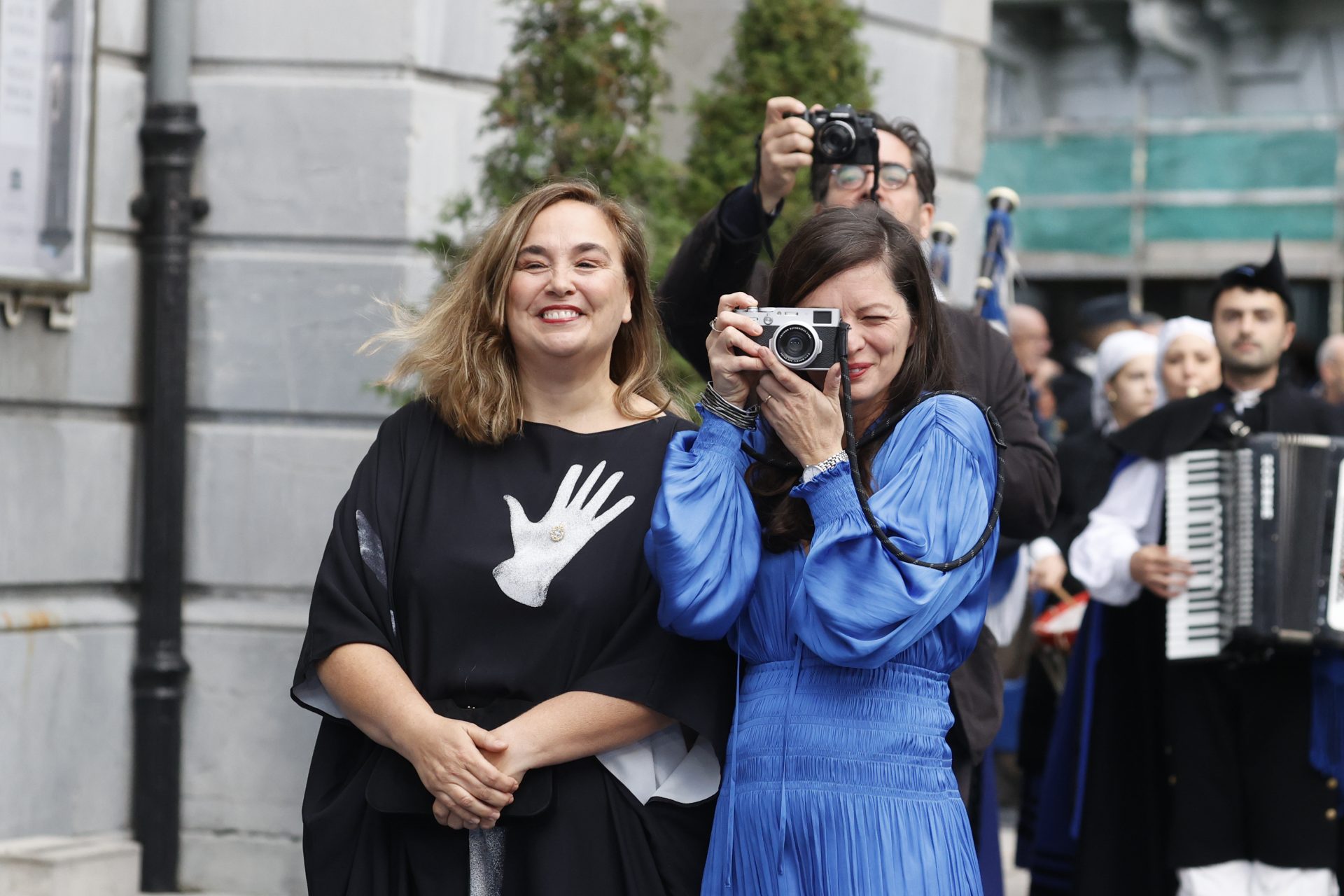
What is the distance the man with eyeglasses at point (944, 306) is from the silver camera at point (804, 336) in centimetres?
90

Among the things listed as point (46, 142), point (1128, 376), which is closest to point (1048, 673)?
point (1128, 376)

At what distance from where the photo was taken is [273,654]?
19.6 ft

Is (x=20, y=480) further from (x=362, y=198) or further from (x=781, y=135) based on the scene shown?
(x=781, y=135)

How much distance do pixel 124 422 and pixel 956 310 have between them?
293 cm

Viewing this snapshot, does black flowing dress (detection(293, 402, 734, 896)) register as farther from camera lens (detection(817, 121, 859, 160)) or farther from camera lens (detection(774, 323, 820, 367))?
camera lens (detection(817, 121, 859, 160))

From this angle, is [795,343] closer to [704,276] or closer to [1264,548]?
[704,276]

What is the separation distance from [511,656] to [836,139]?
1.47 metres

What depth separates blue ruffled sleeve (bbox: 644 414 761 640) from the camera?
298 cm

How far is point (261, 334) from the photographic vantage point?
603 centimetres

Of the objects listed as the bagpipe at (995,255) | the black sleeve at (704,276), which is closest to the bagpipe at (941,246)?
the bagpipe at (995,255)

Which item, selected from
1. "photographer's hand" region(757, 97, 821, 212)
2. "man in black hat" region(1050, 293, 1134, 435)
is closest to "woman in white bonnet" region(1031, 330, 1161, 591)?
"man in black hat" region(1050, 293, 1134, 435)

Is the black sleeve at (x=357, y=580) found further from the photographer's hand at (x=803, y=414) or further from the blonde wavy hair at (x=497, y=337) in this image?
the photographer's hand at (x=803, y=414)

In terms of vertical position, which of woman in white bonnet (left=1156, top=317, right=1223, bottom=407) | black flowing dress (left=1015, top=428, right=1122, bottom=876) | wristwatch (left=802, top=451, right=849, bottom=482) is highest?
woman in white bonnet (left=1156, top=317, right=1223, bottom=407)

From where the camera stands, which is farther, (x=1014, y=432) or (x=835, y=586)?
(x=1014, y=432)
